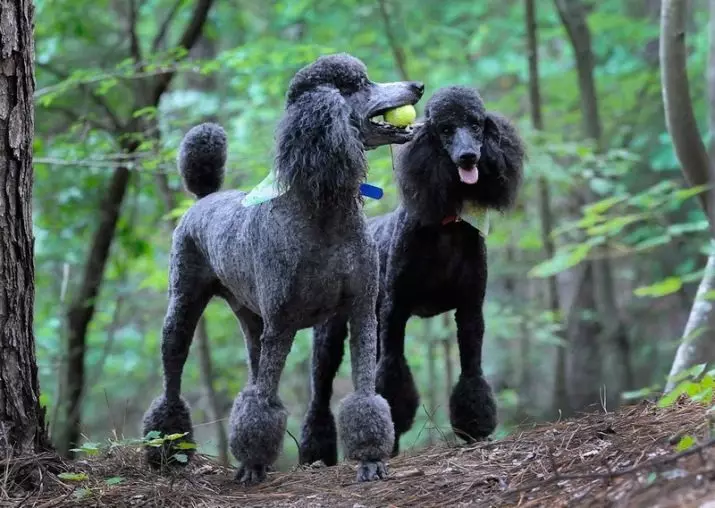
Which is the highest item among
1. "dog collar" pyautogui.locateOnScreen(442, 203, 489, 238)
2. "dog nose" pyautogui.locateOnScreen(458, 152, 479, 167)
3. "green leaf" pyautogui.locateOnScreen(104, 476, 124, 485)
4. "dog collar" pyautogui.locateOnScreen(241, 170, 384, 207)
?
"dog nose" pyautogui.locateOnScreen(458, 152, 479, 167)

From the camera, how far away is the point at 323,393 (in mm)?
5051

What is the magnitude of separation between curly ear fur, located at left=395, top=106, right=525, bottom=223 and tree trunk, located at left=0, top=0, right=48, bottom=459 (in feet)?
6.63

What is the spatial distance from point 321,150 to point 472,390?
1.87 metres

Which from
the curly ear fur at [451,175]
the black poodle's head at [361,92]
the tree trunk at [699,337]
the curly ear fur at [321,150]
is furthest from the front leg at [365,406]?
the tree trunk at [699,337]

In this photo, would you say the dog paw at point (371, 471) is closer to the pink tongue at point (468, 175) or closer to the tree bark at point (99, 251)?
the pink tongue at point (468, 175)

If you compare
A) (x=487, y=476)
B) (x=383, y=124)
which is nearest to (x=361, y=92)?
(x=383, y=124)

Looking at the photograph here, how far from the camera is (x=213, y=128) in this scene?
480cm

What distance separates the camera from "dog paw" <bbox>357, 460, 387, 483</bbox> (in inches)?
153

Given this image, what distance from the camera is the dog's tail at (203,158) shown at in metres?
4.76

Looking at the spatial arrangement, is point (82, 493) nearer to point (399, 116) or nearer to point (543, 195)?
point (399, 116)

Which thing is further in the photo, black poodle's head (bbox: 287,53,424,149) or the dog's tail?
the dog's tail

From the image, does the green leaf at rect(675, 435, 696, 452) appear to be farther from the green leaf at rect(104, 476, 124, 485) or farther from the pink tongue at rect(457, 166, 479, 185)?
the green leaf at rect(104, 476, 124, 485)

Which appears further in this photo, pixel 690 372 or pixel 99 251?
pixel 99 251

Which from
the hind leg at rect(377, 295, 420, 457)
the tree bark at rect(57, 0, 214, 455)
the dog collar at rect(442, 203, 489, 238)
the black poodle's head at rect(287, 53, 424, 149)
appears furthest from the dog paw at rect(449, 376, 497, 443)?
the tree bark at rect(57, 0, 214, 455)
